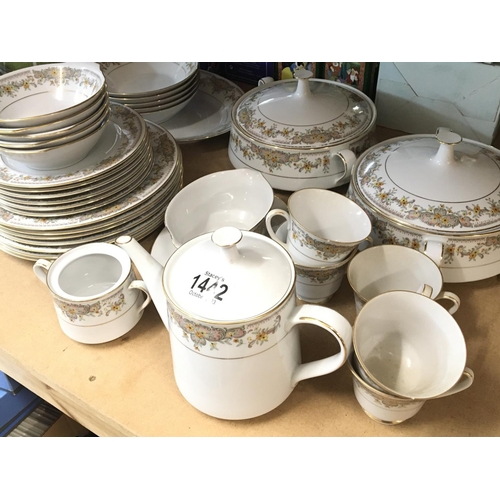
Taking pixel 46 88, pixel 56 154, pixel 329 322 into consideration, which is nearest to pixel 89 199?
pixel 56 154

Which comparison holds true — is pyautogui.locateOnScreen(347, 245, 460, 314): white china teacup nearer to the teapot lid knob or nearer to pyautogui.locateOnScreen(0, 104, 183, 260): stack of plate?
the teapot lid knob

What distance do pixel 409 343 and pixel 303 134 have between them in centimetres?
35

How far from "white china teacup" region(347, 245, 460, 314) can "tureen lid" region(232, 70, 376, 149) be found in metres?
0.20

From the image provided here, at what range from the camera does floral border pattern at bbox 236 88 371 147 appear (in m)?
0.79

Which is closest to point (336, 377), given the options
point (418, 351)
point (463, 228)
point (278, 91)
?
point (418, 351)

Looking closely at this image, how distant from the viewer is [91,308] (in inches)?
25.3

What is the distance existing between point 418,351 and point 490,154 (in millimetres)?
315

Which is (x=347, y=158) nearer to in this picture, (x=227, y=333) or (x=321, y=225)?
(x=321, y=225)

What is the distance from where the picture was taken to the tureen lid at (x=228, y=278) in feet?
1.66

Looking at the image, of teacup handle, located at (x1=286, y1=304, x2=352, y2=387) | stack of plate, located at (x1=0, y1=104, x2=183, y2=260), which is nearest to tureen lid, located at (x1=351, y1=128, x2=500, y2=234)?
teacup handle, located at (x1=286, y1=304, x2=352, y2=387)

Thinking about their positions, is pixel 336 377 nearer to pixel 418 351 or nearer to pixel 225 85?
pixel 418 351

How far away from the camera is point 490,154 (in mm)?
731

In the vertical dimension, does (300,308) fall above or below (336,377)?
above

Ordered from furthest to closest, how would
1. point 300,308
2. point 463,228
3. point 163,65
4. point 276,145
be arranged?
point 163,65 → point 276,145 → point 463,228 → point 300,308
